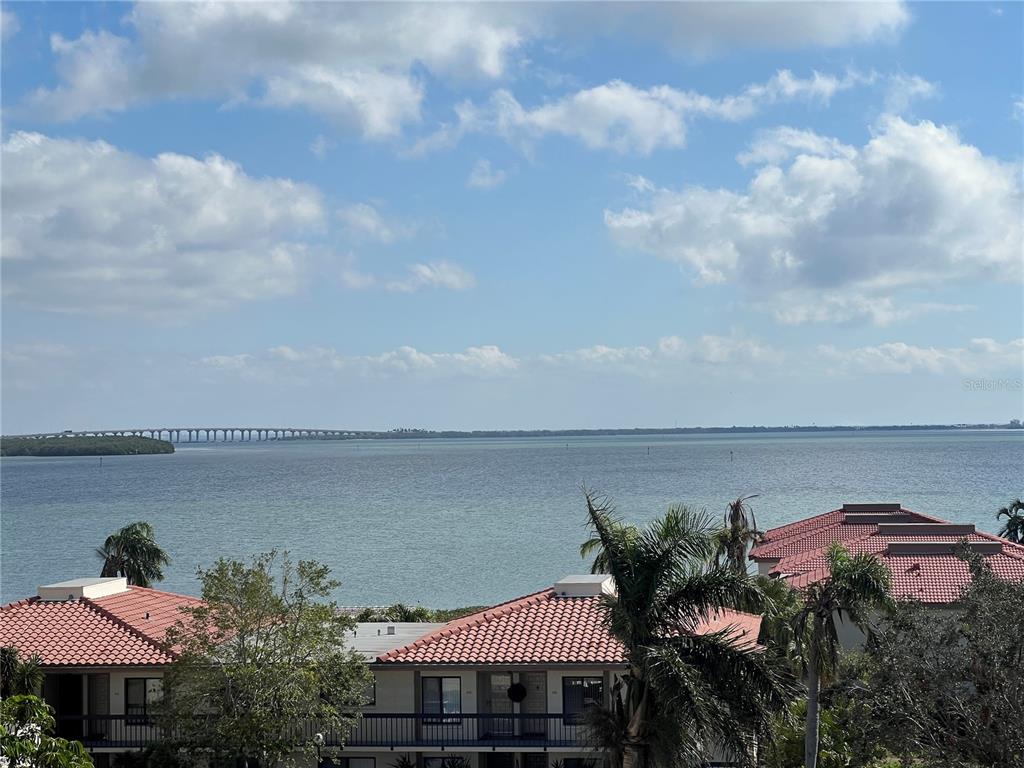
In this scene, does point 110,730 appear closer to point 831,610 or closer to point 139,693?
point 139,693

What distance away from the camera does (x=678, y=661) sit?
22656mm

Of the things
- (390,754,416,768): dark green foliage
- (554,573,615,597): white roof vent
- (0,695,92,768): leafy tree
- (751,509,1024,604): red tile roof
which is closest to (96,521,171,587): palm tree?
(390,754,416,768): dark green foliage

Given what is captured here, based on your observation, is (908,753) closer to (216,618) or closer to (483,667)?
(483,667)

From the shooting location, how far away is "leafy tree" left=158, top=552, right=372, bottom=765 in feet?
90.7

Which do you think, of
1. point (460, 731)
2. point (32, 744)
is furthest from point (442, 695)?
point (32, 744)

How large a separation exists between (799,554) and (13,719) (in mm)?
→ 48188

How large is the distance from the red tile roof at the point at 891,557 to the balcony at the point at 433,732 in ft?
32.7

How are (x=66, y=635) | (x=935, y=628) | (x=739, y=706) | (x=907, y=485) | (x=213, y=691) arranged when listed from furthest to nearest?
(x=907, y=485), (x=66, y=635), (x=213, y=691), (x=935, y=628), (x=739, y=706)

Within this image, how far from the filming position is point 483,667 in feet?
104

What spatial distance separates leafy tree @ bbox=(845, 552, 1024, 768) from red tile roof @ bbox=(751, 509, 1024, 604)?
32.4 feet

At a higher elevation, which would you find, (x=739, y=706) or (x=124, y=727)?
(x=739, y=706)

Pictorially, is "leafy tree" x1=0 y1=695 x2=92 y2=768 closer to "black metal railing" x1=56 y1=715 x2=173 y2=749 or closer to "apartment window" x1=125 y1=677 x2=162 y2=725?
"black metal railing" x1=56 y1=715 x2=173 y2=749

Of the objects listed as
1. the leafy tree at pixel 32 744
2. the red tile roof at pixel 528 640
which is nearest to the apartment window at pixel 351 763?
the red tile roof at pixel 528 640

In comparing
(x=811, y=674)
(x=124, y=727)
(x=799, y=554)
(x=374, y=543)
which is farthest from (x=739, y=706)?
(x=374, y=543)
